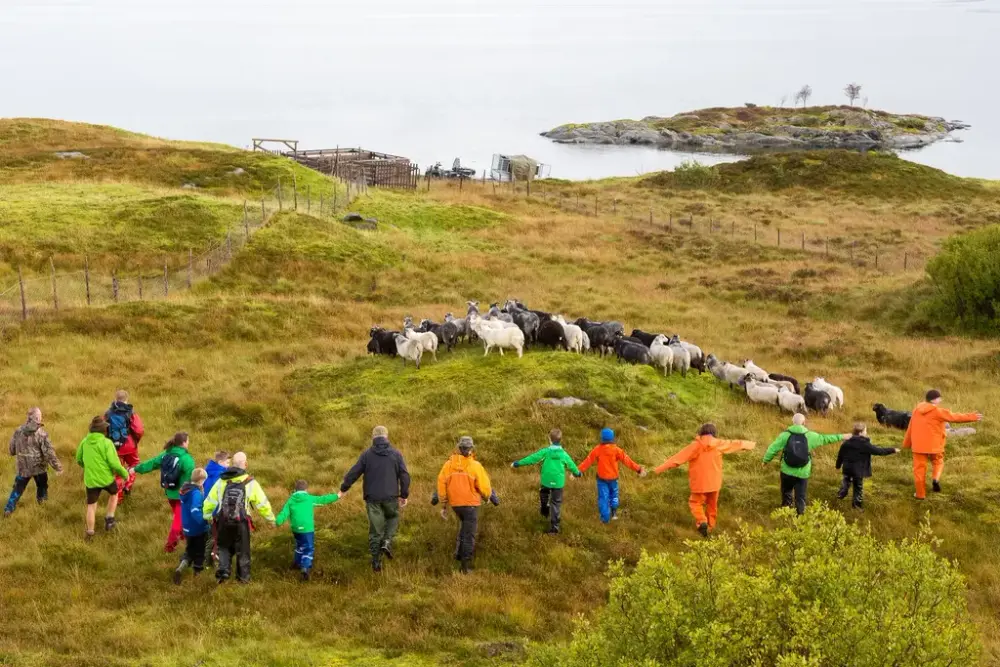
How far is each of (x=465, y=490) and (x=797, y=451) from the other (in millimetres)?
5591

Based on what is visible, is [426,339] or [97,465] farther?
[426,339]

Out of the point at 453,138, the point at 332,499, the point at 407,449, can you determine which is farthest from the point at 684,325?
the point at 453,138

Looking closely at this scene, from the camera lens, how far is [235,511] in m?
11.8

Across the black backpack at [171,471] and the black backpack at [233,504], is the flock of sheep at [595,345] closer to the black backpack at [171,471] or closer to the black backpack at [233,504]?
the black backpack at [171,471]

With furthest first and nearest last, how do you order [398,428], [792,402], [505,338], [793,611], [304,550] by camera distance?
[505,338] → [792,402] → [398,428] → [304,550] → [793,611]

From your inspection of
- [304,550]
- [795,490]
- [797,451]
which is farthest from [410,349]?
[797,451]

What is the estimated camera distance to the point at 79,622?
1103cm

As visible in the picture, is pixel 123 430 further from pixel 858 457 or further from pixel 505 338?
pixel 858 457

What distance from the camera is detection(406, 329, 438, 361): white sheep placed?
22578 millimetres

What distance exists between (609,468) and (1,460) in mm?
12955

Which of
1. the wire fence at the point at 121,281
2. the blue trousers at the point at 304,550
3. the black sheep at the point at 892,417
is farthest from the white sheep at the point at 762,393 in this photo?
the wire fence at the point at 121,281

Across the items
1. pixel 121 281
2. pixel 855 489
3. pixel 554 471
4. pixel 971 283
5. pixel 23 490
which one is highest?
pixel 971 283

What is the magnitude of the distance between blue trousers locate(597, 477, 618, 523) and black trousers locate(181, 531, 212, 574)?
6374mm

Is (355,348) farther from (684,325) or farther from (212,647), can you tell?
(212,647)
